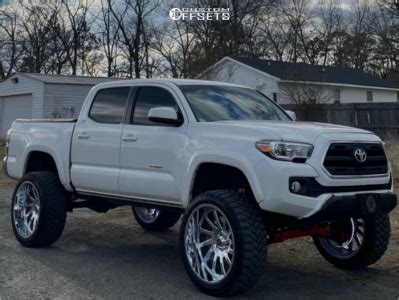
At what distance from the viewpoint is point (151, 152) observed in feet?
19.0

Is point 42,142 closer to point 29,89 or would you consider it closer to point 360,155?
point 360,155

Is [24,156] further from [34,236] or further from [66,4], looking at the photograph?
[66,4]

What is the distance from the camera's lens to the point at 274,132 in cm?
492

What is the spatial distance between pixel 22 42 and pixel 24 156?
46.9 meters

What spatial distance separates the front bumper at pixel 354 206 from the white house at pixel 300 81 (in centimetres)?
1963

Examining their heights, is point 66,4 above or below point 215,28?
above

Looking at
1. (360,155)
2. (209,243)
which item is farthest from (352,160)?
(209,243)

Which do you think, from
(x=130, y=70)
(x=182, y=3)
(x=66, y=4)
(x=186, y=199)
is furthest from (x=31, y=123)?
(x=66, y=4)

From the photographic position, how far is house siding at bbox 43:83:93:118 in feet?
96.1

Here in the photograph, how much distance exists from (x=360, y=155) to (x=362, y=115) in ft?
55.6

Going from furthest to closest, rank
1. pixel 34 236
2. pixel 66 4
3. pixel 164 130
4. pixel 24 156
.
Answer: pixel 66 4 < pixel 24 156 < pixel 34 236 < pixel 164 130

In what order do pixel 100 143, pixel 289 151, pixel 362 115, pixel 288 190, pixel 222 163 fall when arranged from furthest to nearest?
pixel 362 115, pixel 100 143, pixel 222 163, pixel 289 151, pixel 288 190

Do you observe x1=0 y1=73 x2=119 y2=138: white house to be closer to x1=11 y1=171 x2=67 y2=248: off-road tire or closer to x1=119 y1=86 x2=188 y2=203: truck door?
x1=11 y1=171 x2=67 y2=248: off-road tire

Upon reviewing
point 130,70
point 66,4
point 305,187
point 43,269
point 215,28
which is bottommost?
point 43,269
